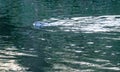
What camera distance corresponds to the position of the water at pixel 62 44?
1762cm

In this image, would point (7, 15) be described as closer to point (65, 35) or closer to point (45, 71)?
point (65, 35)

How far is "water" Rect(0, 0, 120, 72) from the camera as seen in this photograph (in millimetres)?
17625

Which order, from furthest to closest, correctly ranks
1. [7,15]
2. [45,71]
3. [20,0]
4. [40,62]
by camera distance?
1. [20,0]
2. [7,15]
3. [40,62]
4. [45,71]

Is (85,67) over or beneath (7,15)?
over

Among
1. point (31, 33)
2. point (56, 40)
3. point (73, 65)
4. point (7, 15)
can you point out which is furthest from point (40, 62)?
point (7, 15)

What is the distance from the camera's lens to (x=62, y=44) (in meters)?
21.8

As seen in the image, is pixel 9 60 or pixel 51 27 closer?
pixel 9 60

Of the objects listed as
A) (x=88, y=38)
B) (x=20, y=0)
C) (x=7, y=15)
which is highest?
(x=88, y=38)

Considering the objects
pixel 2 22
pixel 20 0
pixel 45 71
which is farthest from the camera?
pixel 20 0

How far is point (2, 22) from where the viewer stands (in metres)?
31.0

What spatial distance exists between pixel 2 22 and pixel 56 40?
355 inches

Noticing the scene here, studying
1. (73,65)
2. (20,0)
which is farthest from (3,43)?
(20,0)

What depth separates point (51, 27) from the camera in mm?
26766

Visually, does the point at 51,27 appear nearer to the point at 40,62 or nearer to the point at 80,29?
the point at 80,29
